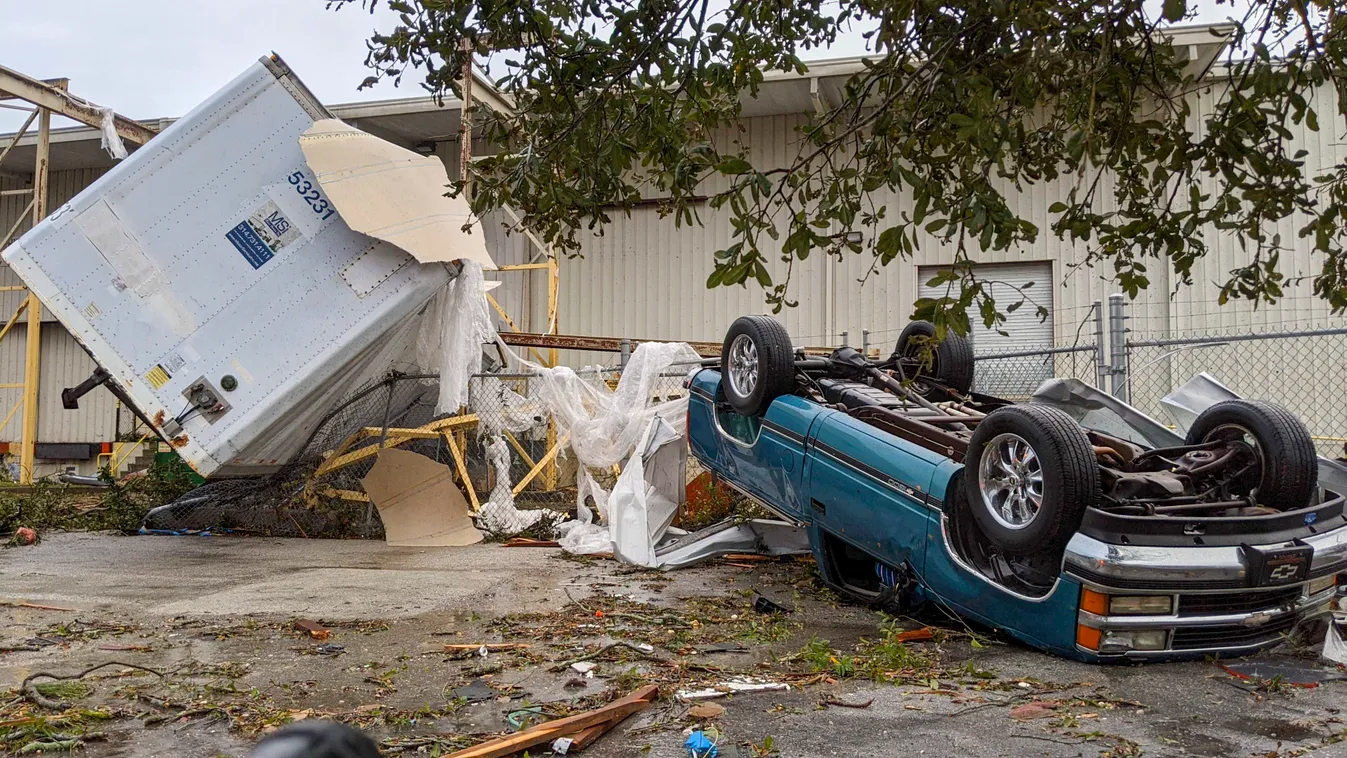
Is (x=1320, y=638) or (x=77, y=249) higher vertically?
(x=77, y=249)

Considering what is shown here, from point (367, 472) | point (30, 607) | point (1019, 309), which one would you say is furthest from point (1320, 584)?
point (1019, 309)

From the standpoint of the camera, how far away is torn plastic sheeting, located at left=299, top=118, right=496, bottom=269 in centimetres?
852

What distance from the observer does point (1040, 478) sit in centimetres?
432

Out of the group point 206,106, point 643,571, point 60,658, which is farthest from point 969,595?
point 206,106

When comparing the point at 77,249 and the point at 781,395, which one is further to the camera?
the point at 77,249

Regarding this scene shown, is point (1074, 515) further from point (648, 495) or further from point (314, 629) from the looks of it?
point (648, 495)

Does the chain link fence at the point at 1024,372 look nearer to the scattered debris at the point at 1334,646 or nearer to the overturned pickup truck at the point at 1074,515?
the overturned pickup truck at the point at 1074,515

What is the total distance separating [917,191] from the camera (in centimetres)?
292

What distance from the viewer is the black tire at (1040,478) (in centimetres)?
416

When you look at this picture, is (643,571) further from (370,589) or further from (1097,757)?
(1097,757)

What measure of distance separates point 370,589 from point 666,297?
994 centimetres

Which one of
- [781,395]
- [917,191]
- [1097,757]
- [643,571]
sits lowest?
[643,571]

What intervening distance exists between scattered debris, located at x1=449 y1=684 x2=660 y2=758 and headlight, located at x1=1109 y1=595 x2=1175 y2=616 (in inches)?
79.7

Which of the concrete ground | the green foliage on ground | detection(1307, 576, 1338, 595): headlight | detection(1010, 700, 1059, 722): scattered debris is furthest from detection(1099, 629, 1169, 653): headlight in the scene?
the green foliage on ground
